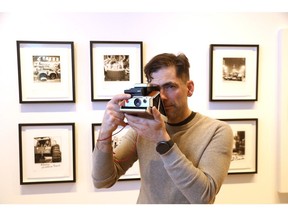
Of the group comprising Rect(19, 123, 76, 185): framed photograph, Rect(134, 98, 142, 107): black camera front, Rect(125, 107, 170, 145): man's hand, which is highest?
Rect(134, 98, 142, 107): black camera front

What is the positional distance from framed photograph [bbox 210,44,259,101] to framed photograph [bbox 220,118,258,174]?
0.16m

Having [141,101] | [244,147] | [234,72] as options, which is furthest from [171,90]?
[244,147]

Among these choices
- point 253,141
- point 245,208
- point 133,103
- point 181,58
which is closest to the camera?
point 245,208

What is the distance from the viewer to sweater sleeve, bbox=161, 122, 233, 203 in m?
0.59

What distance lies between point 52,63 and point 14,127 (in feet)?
1.37

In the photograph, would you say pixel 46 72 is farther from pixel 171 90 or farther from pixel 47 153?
pixel 171 90

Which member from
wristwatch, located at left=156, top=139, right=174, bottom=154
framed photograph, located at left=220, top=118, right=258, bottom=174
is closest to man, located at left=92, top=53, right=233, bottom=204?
wristwatch, located at left=156, top=139, right=174, bottom=154

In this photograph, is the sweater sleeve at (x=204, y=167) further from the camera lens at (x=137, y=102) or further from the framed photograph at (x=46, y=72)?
the framed photograph at (x=46, y=72)

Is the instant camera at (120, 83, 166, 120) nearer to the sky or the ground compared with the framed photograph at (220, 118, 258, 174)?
nearer to the sky

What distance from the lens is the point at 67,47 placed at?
1.29 metres

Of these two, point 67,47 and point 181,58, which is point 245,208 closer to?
point 181,58

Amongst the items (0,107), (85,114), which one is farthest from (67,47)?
(0,107)

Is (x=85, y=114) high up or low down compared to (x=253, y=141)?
up

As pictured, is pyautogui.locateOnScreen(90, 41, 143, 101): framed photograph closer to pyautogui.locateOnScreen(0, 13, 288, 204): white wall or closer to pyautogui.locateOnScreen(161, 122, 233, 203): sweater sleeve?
pyautogui.locateOnScreen(0, 13, 288, 204): white wall
